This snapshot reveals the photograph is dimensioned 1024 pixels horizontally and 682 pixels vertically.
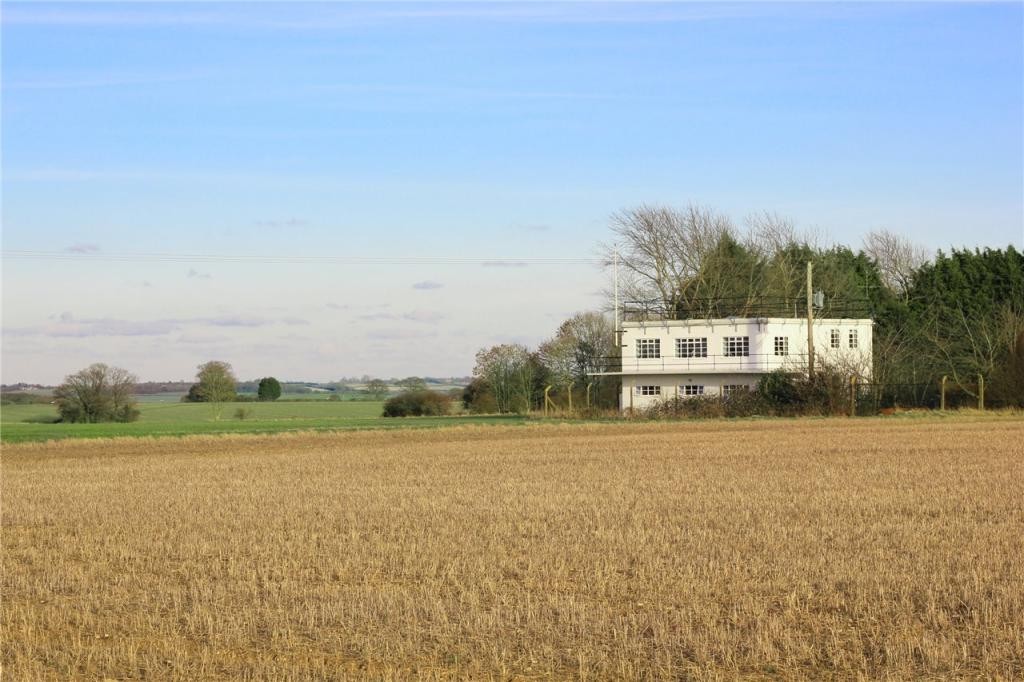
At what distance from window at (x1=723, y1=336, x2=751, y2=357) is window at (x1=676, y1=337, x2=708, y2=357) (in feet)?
4.22

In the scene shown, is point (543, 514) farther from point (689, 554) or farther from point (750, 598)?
point (750, 598)

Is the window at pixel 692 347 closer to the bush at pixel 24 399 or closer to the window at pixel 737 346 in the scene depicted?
the window at pixel 737 346

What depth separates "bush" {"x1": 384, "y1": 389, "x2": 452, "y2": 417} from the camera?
333 ft

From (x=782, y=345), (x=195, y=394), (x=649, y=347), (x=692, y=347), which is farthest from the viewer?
(x=195, y=394)

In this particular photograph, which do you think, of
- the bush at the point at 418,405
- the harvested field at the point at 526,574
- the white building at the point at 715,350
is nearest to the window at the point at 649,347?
the white building at the point at 715,350

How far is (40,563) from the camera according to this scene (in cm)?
1702

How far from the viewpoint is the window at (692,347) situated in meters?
73.4

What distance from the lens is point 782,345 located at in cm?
7200

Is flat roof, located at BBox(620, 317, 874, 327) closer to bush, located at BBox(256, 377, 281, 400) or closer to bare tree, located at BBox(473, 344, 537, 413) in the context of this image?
bare tree, located at BBox(473, 344, 537, 413)

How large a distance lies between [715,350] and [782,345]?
12.7 feet

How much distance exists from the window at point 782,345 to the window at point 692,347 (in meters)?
4.15

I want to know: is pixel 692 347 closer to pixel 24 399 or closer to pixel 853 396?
pixel 853 396

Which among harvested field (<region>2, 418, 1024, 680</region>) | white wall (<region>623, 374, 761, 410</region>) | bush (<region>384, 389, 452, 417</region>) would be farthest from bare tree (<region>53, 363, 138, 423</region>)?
harvested field (<region>2, 418, 1024, 680</region>)

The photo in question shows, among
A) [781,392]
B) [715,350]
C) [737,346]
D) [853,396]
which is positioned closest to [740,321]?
[737,346]
